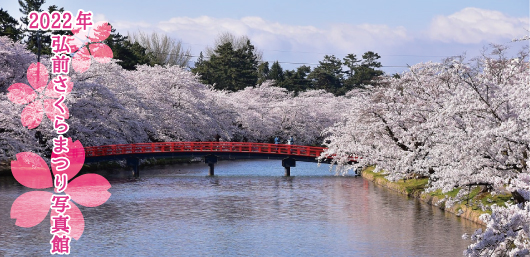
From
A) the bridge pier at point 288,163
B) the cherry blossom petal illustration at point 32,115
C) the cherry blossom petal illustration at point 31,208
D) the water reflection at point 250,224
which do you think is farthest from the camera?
the bridge pier at point 288,163

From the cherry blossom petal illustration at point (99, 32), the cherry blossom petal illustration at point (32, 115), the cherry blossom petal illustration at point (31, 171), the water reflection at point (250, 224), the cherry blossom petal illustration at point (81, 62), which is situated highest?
the cherry blossom petal illustration at point (99, 32)

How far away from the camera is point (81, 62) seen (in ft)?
166

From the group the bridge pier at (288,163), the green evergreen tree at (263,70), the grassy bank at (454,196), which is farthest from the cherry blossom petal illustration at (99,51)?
the green evergreen tree at (263,70)

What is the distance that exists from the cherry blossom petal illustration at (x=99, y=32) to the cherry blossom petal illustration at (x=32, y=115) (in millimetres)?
23563

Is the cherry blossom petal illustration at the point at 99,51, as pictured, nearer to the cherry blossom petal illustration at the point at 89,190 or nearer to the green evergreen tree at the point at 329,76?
the cherry blossom petal illustration at the point at 89,190

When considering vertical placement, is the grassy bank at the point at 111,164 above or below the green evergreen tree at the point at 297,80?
below

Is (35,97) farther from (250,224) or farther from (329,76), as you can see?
(329,76)

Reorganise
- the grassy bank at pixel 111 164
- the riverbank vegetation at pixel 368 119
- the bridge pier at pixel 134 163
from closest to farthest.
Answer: the riverbank vegetation at pixel 368 119, the grassy bank at pixel 111 164, the bridge pier at pixel 134 163

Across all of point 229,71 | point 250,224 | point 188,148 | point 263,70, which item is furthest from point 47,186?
point 263,70

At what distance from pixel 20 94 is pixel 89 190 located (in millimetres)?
9634

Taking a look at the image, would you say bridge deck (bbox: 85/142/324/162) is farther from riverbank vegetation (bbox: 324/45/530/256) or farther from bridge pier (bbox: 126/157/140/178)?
riverbank vegetation (bbox: 324/45/530/256)

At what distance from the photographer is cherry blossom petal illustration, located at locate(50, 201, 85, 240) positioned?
2519 centimetres

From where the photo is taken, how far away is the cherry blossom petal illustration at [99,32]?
68.0m

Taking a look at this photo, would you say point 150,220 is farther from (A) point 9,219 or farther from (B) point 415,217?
(B) point 415,217
